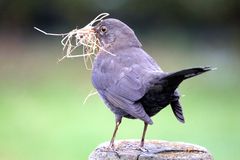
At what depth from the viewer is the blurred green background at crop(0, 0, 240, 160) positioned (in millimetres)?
11305

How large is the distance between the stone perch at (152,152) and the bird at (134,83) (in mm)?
90

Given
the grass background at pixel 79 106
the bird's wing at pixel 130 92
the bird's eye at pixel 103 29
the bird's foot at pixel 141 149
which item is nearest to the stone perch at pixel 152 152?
the bird's foot at pixel 141 149

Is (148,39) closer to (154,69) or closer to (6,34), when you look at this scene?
(6,34)

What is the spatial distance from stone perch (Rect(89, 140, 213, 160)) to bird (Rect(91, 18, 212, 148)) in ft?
0.29

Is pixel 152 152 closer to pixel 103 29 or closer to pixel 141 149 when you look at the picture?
pixel 141 149

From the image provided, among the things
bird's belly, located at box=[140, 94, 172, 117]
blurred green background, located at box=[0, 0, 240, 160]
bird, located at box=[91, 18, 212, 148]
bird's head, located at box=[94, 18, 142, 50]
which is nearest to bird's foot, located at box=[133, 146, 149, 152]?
bird, located at box=[91, 18, 212, 148]

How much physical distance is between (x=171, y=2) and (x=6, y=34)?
419 cm

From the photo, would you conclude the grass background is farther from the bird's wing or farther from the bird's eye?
the bird's wing

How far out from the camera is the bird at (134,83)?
582 centimetres

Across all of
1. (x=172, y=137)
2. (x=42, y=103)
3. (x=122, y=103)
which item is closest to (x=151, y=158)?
(x=122, y=103)

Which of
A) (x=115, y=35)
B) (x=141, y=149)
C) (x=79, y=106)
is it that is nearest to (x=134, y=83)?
(x=141, y=149)

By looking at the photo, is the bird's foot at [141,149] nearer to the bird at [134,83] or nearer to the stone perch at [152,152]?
the stone perch at [152,152]

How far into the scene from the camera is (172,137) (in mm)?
11055

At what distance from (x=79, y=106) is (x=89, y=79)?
224 cm
